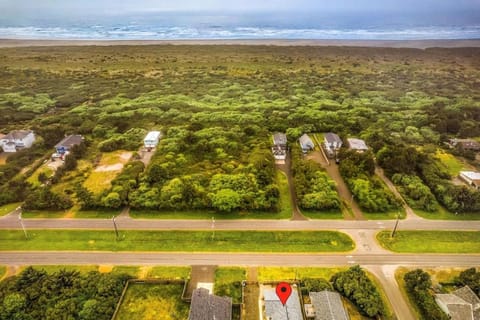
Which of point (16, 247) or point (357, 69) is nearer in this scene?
point (16, 247)

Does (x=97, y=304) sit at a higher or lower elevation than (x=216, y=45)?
lower

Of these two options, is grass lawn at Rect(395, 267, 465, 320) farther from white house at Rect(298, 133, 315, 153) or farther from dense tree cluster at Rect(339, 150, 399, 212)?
white house at Rect(298, 133, 315, 153)

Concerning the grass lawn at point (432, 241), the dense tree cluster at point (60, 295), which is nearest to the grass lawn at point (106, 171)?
the dense tree cluster at point (60, 295)

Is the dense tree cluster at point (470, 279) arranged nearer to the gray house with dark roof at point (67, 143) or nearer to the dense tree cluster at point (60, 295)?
the dense tree cluster at point (60, 295)

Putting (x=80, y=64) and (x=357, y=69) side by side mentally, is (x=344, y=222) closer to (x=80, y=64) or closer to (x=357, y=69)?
(x=357, y=69)

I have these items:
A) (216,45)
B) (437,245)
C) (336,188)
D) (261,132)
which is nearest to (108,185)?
(261,132)

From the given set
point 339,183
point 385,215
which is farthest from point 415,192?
point 339,183
